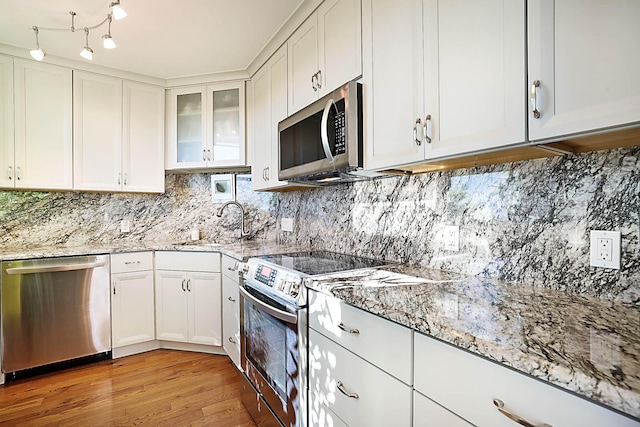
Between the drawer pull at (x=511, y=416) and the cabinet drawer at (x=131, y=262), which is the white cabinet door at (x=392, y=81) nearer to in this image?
the drawer pull at (x=511, y=416)

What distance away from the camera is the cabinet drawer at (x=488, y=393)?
570 mm

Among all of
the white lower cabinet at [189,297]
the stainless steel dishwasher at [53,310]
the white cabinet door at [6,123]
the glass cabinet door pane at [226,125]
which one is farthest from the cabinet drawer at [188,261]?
the white cabinet door at [6,123]

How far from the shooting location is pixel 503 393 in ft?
2.23

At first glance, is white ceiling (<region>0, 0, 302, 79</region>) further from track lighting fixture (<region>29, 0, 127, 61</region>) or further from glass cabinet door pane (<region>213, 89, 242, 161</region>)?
glass cabinet door pane (<region>213, 89, 242, 161</region>)

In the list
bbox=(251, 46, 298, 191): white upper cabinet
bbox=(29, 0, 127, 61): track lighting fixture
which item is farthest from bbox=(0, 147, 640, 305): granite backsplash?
bbox=(29, 0, 127, 61): track lighting fixture

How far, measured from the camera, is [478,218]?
4.50 ft

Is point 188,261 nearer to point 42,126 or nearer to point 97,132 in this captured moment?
point 97,132

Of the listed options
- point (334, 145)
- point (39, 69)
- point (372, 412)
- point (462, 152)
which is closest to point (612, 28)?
point (462, 152)

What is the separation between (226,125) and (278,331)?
212 centimetres

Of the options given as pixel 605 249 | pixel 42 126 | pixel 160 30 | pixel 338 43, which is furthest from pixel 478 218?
pixel 42 126

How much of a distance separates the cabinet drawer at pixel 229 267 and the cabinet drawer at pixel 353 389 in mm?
1126

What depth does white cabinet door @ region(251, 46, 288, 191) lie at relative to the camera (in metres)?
2.32

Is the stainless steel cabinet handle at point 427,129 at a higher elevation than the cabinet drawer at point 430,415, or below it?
higher

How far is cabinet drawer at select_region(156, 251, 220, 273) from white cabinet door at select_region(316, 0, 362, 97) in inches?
64.9
